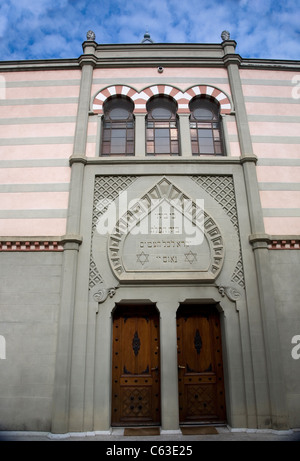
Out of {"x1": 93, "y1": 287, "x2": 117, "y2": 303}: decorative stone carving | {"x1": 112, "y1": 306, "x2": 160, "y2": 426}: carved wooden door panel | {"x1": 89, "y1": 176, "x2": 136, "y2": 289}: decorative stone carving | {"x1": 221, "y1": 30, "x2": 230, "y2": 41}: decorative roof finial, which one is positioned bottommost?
{"x1": 112, "y1": 306, "x2": 160, "y2": 426}: carved wooden door panel

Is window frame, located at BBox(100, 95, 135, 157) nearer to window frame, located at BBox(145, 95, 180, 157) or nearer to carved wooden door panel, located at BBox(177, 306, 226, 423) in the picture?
window frame, located at BBox(145, 95, 180, 157)

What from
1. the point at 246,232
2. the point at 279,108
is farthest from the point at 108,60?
the point at 246,232

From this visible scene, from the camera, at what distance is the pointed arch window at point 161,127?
26.4 ft

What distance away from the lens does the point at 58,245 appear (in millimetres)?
6734

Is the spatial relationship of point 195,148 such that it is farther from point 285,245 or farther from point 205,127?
point 285,245

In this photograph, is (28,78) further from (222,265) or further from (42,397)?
(42,397)

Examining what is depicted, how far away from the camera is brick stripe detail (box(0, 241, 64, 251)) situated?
6.73 metres

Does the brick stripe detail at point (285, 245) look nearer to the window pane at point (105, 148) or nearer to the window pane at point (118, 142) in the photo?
the window pane at point (118, 142)

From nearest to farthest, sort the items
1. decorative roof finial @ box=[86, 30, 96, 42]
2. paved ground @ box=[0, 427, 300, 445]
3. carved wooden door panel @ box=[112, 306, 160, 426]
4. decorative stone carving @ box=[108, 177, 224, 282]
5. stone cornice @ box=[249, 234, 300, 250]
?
paved ground @ box=[0, 427, 300, 445] → carved wooden door panel @ box=[112, 306, 160, 426] → decorative stone carving @ box=[108, 177, 224, 282] → stone cornice @ box=[249, 234, 300, 250] → decorative roof finial @ box=[86, 30, 96, 42]

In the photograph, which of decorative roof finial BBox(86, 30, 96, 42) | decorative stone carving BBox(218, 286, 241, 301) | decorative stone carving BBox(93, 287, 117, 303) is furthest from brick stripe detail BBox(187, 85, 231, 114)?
decorative stone carving BBox(93, 287, 117, 303)

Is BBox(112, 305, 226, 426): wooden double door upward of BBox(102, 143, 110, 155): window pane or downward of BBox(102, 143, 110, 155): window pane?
downward

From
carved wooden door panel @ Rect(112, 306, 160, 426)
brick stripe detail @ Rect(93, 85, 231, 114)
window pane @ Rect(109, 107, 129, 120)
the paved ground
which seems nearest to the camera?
the paved ground

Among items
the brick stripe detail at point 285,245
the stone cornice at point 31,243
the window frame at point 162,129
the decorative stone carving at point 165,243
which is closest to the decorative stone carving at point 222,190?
the decorative stone carving at point 165,243

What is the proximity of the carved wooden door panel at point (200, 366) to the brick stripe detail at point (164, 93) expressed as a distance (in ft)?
17.6
